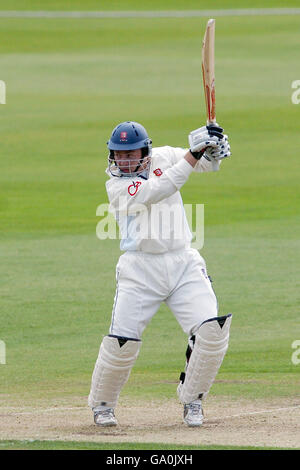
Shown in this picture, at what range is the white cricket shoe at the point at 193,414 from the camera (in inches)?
273

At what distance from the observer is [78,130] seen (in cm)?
2442

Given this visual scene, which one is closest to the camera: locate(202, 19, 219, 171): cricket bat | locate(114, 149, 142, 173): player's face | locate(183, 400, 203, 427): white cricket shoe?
locate(202, 19, 219, 171): cricket bat

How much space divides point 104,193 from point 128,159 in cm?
1144

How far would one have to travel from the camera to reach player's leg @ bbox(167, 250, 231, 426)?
683 cm

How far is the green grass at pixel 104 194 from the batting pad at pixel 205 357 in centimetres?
101

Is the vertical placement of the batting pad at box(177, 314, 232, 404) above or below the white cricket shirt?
below

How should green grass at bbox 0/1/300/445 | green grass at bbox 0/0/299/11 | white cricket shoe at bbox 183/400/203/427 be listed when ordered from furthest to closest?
green grass at bbox 0/0/299/11, green grass at bbox 0/1/300/445, white cricket shoe at bbox 183/400/203/427

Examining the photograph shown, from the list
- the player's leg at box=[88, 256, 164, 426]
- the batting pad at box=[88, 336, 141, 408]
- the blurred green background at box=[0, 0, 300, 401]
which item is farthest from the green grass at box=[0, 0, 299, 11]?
the batting pad at box=[88, 336, 141, 408]

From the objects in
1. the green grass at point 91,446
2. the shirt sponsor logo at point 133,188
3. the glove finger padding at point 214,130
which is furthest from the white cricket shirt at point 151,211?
the green grass at point 91,446

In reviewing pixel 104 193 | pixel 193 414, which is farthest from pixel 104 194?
pixel 193 414

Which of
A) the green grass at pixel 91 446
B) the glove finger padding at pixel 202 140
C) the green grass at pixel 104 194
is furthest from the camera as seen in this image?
the green grass at pixel 104 194

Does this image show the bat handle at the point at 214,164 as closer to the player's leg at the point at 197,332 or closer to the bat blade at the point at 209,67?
the bat blade at the point at 209,67

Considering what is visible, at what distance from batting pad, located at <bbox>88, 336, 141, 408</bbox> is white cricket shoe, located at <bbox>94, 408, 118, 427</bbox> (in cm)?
5

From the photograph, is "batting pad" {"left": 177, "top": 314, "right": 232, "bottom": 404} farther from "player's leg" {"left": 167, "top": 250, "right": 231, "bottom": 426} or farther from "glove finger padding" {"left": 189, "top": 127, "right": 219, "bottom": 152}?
"glove finger padding" {"left": 189, "top": 127, "right": 219, "bottom": 152}
